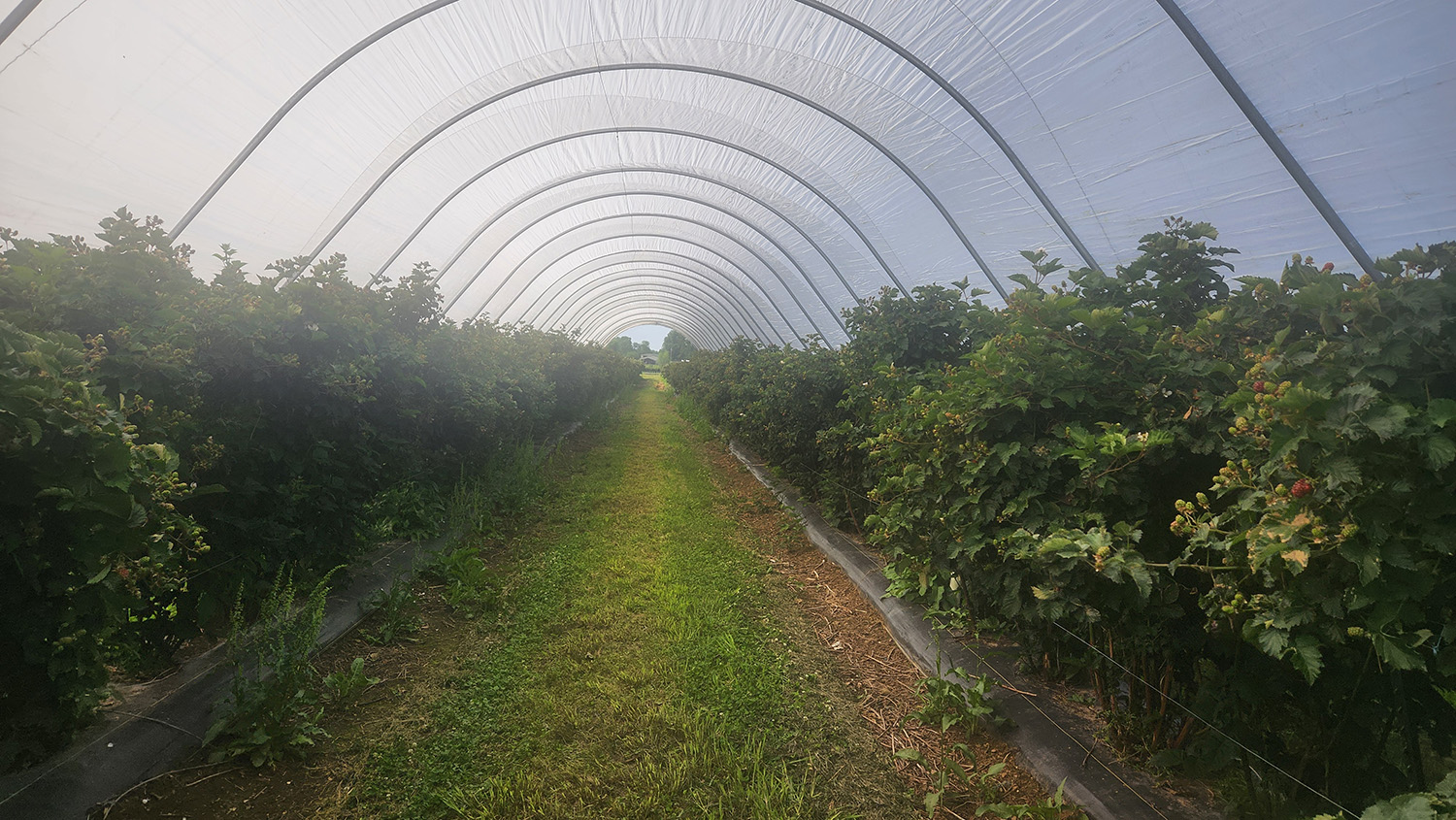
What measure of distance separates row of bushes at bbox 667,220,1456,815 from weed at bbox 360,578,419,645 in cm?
305

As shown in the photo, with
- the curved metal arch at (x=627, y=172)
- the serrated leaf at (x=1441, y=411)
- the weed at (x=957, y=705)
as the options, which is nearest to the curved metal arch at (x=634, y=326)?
the curved metal arch at (x=627, y=172)

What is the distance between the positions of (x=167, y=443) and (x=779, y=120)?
8677 mm

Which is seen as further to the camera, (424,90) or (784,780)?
(424,90)

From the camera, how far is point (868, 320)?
5934 mm

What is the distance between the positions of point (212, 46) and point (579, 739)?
6155mm

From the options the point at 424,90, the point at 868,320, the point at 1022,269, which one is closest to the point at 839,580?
the point at 868,320

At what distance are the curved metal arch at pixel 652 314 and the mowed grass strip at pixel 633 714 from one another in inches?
974

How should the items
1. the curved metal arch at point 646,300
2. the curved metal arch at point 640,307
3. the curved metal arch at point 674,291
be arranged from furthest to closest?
the curved metal arch at point 640,307 < the curved metal arch at point 646,300 < the curved metal arch at point 674,291

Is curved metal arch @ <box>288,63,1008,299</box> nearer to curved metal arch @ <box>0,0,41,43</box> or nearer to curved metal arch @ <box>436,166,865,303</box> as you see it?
curved metal arch @ <box>436,166,865,303</box>

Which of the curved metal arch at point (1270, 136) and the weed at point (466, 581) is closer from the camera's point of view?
the curved metal arch at point (1270, 136)

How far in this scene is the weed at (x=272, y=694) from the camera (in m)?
2.57

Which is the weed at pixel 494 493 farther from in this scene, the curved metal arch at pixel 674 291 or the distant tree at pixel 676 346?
the distant tree at pixel 676 346

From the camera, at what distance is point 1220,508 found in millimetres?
2395

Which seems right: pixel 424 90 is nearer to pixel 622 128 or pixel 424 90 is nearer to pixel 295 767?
pixel 622 128
